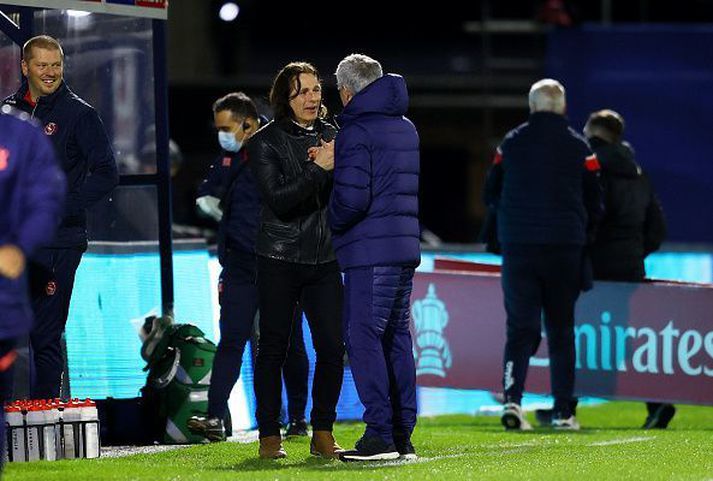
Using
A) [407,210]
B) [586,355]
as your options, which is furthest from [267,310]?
[586,355]

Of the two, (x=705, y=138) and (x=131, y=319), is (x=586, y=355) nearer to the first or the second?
(x=131, y=319)

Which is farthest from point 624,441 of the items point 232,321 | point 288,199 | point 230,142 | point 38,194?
point 38,194

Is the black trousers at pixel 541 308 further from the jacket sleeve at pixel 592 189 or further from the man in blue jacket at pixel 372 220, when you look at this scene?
the man in blue jacket at pixel 372 220

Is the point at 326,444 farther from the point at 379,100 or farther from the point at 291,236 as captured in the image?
the point at 379,100

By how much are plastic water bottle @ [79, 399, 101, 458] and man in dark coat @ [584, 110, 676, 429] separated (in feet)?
13.5

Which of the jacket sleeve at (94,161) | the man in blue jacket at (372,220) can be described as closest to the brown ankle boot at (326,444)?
the man in blue jacket at (372,220)

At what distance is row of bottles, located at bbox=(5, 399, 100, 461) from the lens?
9414 mm

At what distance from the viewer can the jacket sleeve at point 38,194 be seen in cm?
664

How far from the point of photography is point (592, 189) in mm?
11758

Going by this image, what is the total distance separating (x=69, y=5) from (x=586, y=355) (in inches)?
166

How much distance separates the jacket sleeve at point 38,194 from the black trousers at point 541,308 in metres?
5.28

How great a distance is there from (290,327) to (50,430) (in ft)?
4.36

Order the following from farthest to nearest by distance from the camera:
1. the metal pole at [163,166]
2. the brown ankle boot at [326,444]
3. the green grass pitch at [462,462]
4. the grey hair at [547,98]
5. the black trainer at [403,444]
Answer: the grey hair at [547,98]
the metal pole at [163,166]
the brown ankle boot at [326,444]
the black trainer at [403,444]
the green grass pitch at [462,462]

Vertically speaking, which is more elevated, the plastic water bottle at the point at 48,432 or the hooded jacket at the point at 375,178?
the hooded jacket at the point at 375,178
